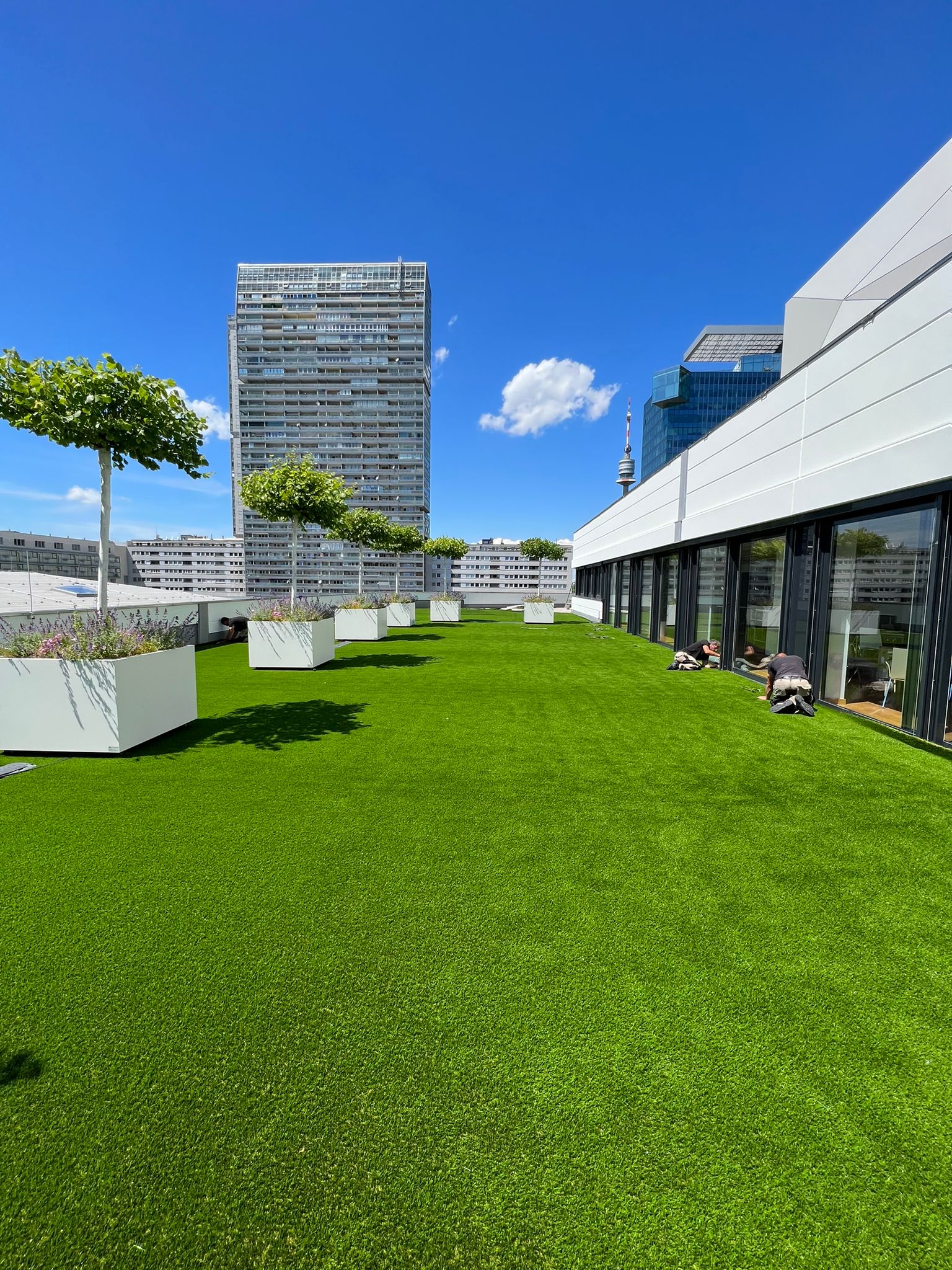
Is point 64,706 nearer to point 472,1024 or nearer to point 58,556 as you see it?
point 472,1024

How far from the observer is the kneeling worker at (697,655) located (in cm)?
1082

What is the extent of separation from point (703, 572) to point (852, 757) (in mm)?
8294

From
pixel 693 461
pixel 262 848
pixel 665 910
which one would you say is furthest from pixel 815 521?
pixel 262 848

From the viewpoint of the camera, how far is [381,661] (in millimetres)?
11672

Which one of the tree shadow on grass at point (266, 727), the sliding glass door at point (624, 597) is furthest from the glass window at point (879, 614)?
the sliding glass door at point (624, 597)

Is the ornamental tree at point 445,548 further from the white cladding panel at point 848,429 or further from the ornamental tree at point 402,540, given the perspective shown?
the white cladding panel at point 848,429

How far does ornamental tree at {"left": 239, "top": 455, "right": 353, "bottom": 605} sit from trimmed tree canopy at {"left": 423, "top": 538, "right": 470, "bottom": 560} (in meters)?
15.9

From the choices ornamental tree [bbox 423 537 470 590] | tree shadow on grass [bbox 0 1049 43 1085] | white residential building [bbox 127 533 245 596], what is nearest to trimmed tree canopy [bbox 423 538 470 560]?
ornamental tree [bbox 423 537 470 590]

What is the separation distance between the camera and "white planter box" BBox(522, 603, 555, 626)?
79.0ft

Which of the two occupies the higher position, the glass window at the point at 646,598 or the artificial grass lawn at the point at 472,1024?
the glass window at the point at 646,598

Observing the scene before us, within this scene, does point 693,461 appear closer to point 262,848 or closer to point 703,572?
point 703,572

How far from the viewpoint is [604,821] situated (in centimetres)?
372

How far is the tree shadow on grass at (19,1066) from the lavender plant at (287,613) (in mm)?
8765

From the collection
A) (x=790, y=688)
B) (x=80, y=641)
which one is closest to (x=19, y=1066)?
(x=80, y=641)
